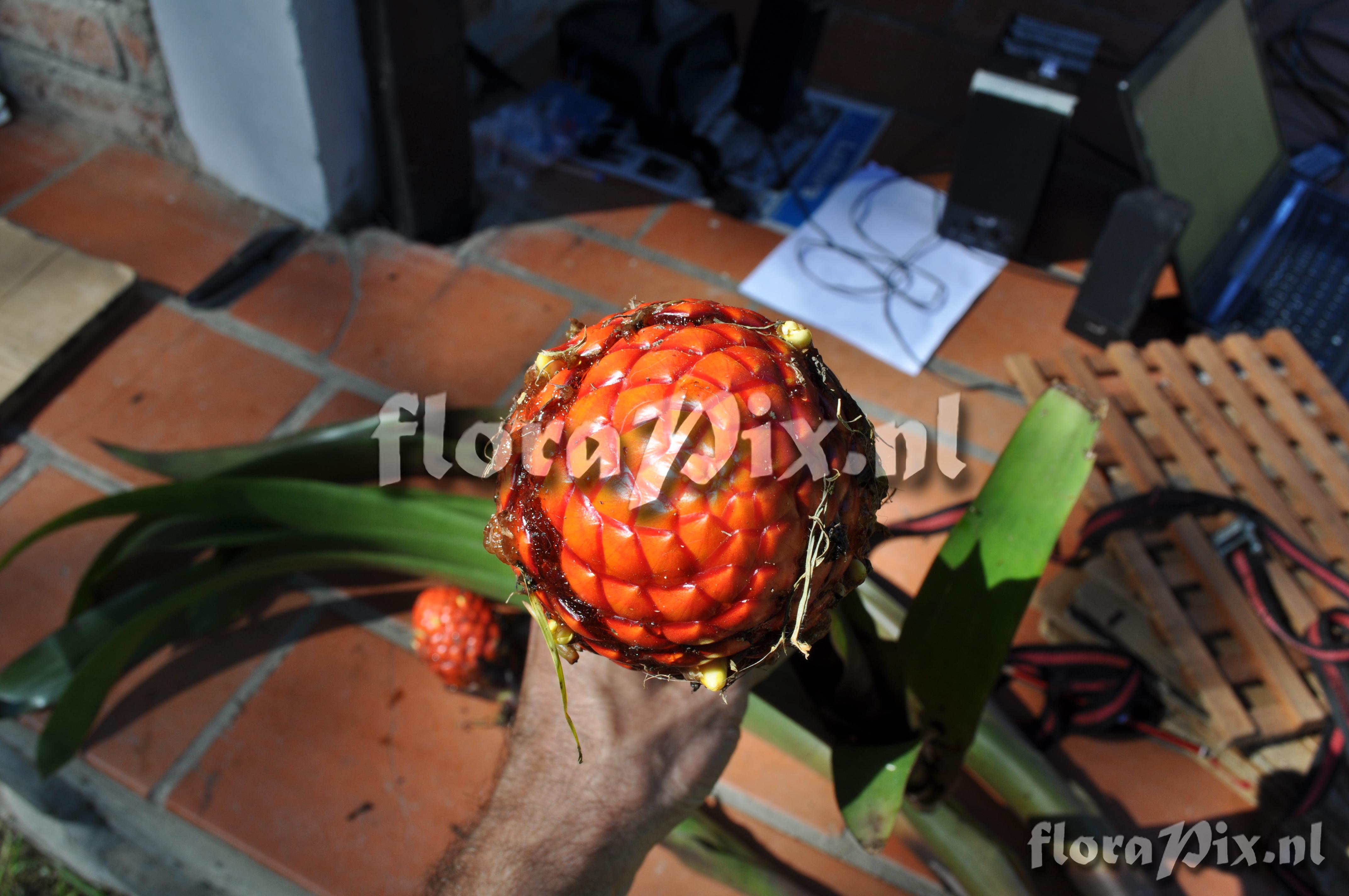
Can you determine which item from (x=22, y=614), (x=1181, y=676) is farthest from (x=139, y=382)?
(x=1181, y=676)

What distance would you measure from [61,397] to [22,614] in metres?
0.33

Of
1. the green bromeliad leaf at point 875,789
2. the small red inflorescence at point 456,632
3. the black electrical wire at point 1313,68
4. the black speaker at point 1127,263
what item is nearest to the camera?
the green bromeliad leaf at point 875,789

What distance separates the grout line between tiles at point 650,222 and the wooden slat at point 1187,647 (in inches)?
32.6

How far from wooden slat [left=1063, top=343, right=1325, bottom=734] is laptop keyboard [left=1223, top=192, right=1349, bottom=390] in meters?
0.33

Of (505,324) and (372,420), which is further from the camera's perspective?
(505,324)

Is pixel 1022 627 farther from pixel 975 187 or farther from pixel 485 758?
pixel 975 187

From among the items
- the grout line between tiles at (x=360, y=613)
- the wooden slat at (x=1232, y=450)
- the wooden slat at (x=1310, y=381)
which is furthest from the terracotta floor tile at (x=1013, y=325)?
the grout line between tiles at (x=360, y=613)

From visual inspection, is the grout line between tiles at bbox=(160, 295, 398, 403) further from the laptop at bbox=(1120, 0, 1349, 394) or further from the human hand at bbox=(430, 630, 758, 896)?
the laptop at bbox=(1120, 0, 1349, 394)

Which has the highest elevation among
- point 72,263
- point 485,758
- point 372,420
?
point 372,420

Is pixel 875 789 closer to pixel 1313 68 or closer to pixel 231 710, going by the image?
pixel 231 710

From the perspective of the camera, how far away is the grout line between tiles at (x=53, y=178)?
4.37ft

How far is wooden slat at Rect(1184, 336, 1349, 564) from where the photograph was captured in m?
1.03

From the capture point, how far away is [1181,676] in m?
0.90

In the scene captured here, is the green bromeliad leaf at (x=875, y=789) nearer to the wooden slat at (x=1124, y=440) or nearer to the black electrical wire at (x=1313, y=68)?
the wooden slat at (x=1124, y=440)
